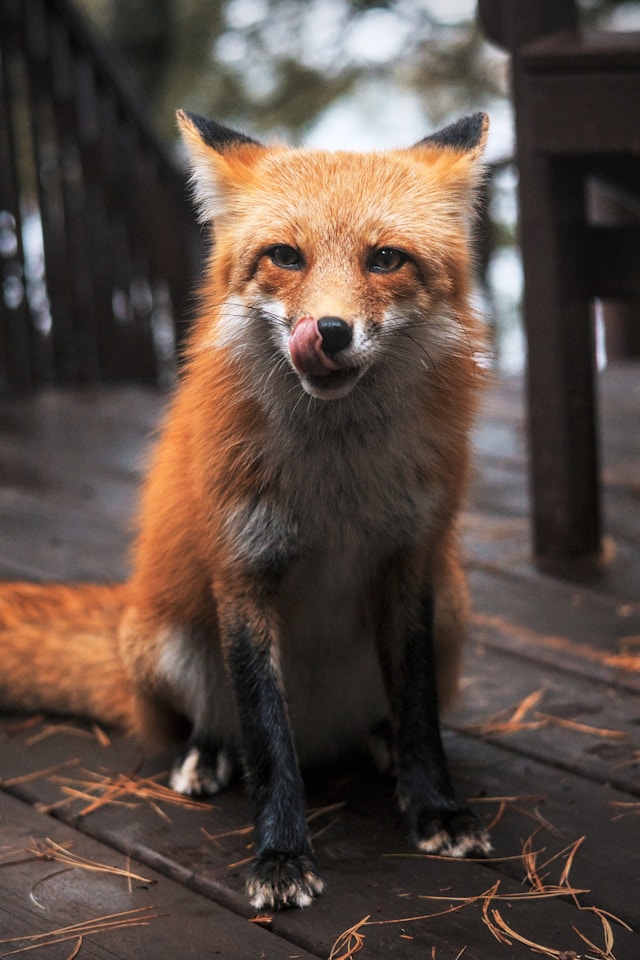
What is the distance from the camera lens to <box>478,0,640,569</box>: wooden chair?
3258 mm

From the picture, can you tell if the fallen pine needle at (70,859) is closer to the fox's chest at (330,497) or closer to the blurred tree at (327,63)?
the fox's chest at (330,497)

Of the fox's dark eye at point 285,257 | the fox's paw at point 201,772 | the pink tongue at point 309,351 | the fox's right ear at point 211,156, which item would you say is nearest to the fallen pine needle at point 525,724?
the fox's paw at point 201,772

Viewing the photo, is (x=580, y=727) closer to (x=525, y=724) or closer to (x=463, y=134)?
(x=525, y=724)

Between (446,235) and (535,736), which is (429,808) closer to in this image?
(535,736)

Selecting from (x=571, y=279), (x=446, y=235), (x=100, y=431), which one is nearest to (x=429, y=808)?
(x=446, y=235)

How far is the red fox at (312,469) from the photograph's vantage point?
200 cm

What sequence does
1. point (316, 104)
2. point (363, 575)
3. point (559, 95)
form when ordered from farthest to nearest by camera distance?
point (316, 104)
point (559, 95)
point (363, 575)

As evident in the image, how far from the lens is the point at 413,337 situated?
2068 mm

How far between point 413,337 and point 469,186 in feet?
1.31

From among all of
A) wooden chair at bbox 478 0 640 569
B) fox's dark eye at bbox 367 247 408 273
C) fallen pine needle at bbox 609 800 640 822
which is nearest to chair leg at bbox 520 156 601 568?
wooden chair at bbox 478 0 640 569

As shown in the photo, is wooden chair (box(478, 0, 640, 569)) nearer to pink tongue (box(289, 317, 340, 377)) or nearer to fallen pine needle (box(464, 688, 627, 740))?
fallen pine needle (box(464, 688, 627, 740))

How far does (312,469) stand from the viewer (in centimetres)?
211

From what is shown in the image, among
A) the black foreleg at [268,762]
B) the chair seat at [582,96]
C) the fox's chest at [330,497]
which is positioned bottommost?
the black foreleg at [268,762]

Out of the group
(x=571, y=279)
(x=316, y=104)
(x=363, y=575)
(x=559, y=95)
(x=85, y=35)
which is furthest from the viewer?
(x=316, y=104)
